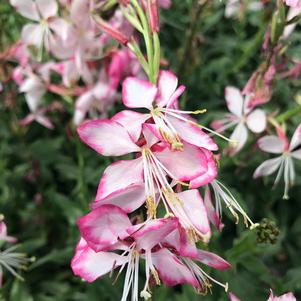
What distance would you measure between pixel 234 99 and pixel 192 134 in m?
0.35

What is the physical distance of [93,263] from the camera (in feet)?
2.04

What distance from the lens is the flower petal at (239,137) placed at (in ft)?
3.02

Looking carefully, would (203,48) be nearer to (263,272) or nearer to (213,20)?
(213,20)

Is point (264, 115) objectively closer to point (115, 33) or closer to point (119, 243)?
point (115, 33)

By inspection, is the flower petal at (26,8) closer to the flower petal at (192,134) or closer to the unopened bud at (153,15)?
the unopened bud at (153,15)

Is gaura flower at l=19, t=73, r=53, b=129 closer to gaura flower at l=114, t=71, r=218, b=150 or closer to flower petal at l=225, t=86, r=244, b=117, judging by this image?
flower petal at l=225, t=86, r=244, b=117

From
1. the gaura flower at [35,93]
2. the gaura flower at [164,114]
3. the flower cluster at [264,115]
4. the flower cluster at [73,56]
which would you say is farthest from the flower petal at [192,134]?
the gaura flower at [35,93]

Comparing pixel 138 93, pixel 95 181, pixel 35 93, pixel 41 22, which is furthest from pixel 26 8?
pixel 138 93

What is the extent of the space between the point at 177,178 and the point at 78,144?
0.47 m

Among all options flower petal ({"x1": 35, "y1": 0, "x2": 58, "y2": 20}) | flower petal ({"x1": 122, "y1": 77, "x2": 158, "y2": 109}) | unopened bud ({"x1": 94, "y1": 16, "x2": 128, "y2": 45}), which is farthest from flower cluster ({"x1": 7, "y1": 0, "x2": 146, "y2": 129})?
flower petal ({"x1": 122, "y1": 77, "x2": 158, "y2": 109})

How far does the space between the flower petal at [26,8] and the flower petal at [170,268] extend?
54 cm

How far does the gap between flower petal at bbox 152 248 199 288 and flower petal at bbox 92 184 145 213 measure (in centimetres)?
6

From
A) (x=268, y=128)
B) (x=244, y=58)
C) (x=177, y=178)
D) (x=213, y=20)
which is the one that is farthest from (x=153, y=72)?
(x=213, y=20)

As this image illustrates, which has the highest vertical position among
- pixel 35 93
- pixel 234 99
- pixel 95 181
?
pixel 234 99
